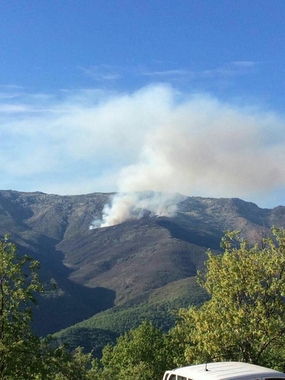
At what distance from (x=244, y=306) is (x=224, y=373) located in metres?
12.6

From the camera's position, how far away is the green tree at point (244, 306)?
89.1ft

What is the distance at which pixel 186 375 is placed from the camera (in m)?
17.0

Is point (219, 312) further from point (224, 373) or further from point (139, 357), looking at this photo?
point (139, 357)

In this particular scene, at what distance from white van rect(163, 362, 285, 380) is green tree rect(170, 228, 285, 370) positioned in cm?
916

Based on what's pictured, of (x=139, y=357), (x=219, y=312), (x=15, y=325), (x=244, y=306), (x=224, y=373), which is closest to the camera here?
(x=224, y=373)

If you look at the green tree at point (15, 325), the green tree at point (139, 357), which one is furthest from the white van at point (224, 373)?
the green tree at point (139, 357)

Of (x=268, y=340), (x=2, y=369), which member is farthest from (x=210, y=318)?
(x=2, y=369)

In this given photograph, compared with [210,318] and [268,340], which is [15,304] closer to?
[210,318]

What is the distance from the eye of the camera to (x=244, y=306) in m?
28.3

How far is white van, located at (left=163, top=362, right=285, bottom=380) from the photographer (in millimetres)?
15945

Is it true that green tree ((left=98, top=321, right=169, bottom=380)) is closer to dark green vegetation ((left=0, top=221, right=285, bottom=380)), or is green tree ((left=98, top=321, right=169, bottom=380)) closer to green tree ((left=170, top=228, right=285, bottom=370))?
dark green vegetation ((left=0, top=221, right=285, bottom=380))

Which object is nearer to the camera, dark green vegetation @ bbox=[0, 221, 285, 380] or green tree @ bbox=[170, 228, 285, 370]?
dark green vegetation @ bbox=[0, 221, 285, 380]

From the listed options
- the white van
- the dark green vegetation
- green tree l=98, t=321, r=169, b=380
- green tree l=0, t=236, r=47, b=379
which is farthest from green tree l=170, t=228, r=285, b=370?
green tree l=98, t=321, r=169, b=380

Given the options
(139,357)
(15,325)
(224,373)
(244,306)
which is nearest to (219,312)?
(244,306)
